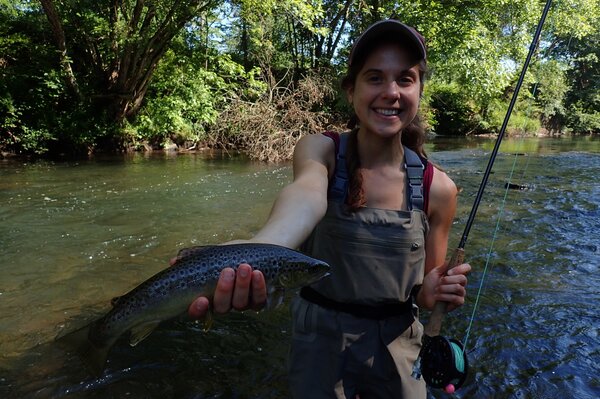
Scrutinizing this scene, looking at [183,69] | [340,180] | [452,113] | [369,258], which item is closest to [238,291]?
[369,258]

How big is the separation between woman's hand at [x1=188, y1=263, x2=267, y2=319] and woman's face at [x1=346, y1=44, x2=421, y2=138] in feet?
3.61

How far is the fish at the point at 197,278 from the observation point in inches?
72.3

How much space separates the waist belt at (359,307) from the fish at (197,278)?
37 cm

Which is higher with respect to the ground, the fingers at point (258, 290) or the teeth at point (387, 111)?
the teeth at point (387, 111)

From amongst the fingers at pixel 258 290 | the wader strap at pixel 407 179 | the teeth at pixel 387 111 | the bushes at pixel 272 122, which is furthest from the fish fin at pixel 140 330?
the bushes at pixel 272 122

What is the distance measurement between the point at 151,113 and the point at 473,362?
18.4m

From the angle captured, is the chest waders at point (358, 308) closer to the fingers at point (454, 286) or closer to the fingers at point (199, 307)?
the fingers at point (454, 286)

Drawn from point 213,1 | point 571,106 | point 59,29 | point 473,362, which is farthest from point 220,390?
point 571,106

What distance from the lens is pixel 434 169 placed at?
259 centimetres

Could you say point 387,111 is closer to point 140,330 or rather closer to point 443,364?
point 443,364

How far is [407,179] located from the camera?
250 centimetres

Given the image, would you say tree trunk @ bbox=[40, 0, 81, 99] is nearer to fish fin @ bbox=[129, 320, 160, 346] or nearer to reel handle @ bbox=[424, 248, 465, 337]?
fish fin @ bbox=[129, 320, 160, 346]

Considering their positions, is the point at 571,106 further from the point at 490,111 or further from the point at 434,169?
the point at 434,169

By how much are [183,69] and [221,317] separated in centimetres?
1778
